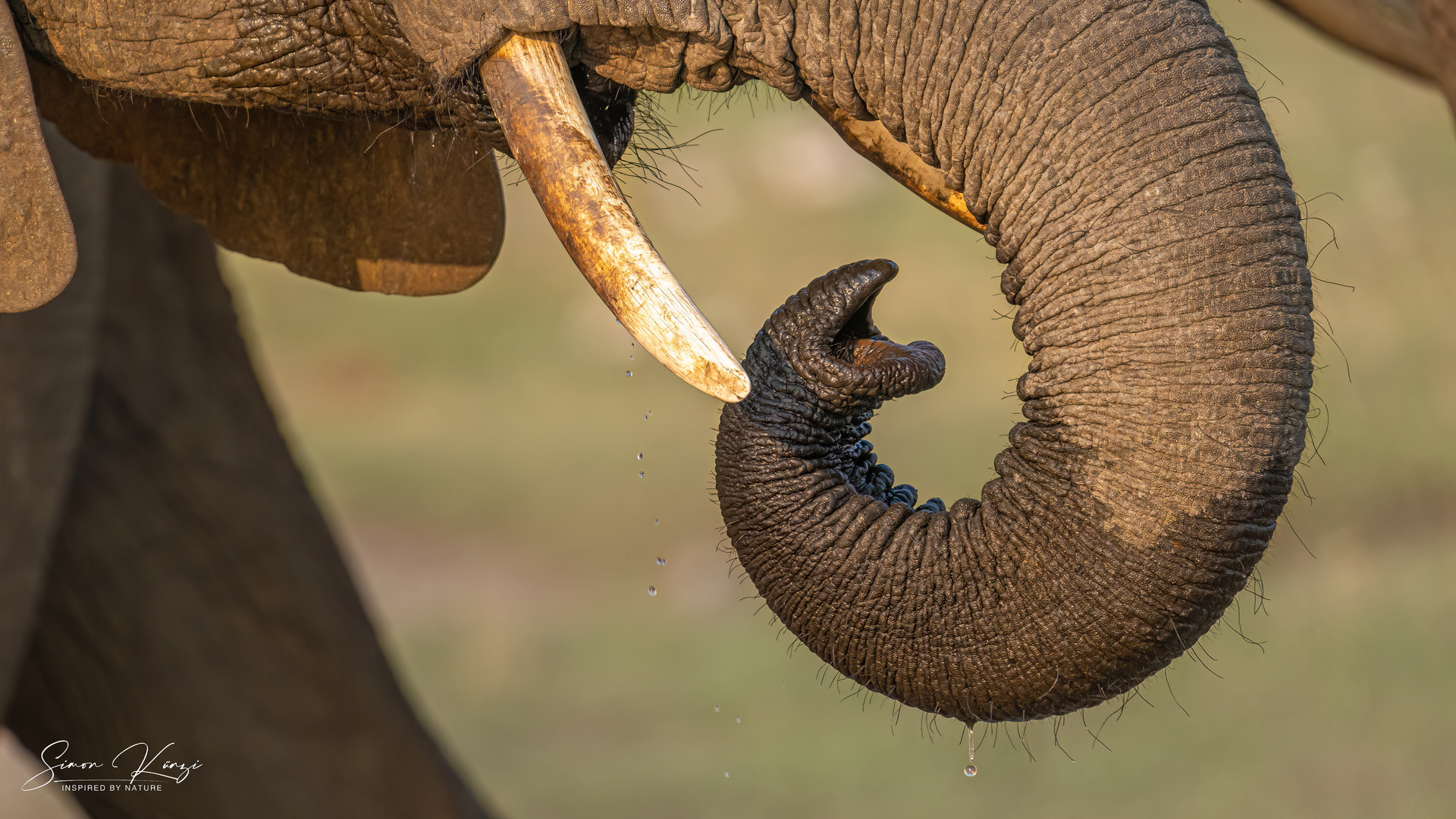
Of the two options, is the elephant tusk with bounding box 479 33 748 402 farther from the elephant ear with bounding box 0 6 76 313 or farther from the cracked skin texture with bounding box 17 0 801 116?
the elephant ear with bounding box 0 6 76 313

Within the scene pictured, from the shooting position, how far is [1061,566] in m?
1.16

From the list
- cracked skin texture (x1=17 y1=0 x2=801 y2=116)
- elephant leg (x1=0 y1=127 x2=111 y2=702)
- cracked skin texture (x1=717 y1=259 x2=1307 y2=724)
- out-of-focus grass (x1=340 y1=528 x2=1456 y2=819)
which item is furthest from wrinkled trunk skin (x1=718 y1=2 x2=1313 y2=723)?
out-of-focus grass (x1=340 y1=528 x2=1456 y2=819)

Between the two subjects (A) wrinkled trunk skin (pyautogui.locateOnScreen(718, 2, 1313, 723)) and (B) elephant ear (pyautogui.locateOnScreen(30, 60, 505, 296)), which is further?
(B) elephant ear (pyautogui.locateOnScreen(30, 60, 505, 296))

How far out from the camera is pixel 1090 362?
3.72 feet

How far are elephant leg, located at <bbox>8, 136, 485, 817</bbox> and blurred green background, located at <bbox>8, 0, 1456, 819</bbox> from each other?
180 mm

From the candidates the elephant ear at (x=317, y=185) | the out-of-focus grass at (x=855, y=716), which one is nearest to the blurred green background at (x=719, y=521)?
the out-of-focus grass at (x=855, y=716)

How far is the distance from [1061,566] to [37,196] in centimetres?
94

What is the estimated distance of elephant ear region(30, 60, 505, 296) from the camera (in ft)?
5.51

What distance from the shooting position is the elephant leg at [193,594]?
248 centimetres

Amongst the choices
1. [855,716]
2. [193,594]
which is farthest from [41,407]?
[855,716]

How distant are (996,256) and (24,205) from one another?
85 cm

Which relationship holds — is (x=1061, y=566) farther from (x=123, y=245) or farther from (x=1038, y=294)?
(x=123, y=245)

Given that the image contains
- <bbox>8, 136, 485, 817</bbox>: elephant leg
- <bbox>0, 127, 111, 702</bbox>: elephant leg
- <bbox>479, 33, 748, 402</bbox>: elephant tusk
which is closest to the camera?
<bbox>479, 33, 748, 402</bbox>: elephant tusk

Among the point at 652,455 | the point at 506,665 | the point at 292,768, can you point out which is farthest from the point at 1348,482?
the point at 292,768
